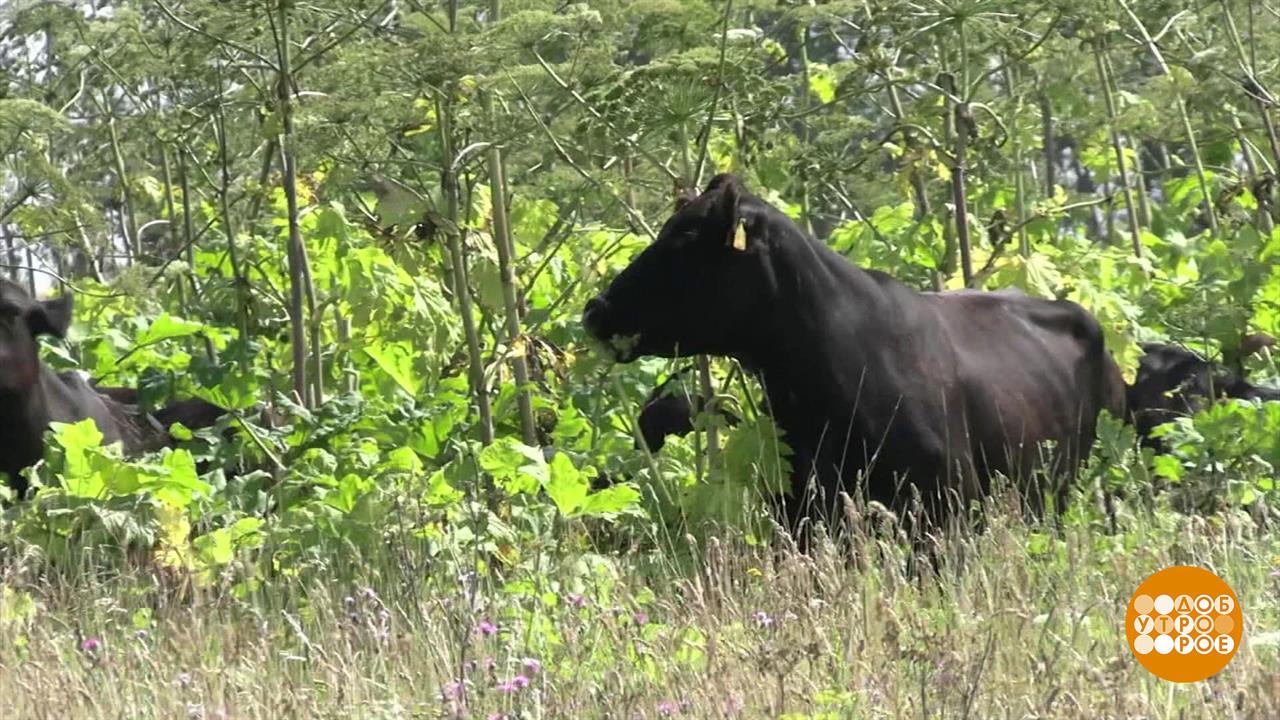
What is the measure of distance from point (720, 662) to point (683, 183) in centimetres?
316

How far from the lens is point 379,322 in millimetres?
9250

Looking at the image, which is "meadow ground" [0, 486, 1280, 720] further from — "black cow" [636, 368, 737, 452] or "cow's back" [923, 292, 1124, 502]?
"black cow" [636, 368, 737, 452]

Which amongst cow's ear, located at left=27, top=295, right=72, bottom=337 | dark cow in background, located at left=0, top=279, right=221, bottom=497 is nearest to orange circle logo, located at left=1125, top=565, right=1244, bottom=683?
dark cow in background, located at left=0, top=279, right=221, bottom=497

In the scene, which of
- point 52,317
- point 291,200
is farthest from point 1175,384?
point 52,317

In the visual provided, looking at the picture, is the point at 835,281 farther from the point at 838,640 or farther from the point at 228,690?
the point at 228,690

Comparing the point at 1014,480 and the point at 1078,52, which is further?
the point at 1078,52

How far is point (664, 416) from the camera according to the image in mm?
9039

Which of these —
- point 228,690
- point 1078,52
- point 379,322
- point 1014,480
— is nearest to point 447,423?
point 379,322

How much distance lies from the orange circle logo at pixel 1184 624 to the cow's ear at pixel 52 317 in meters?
4.73

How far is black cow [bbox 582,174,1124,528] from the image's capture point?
780 cm

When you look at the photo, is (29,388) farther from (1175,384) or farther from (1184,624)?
(1184,624)

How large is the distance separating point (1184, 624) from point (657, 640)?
51.2 inches

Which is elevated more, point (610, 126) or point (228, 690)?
point (610, 126)

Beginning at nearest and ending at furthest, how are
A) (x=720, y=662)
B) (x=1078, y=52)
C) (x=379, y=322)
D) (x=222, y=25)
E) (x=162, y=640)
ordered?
(x=720, y=662) < (x=162, y=640) < (x=222, y=25) < (x=379, y=322) < (x=1078, y=52)
